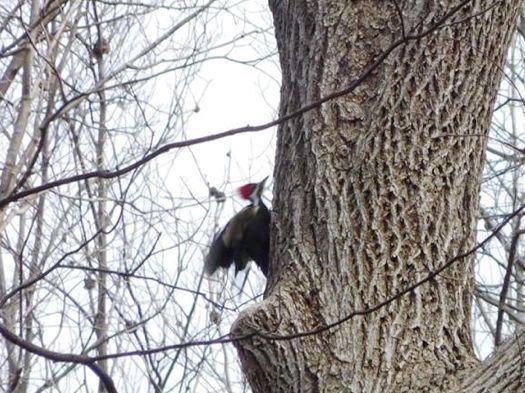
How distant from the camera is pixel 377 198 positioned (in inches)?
97.0

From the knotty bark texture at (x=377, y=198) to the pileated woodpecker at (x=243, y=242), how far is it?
430 millimetres

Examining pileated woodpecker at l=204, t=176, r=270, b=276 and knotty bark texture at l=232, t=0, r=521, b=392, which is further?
pileated woodpecker at l=204, t=176, r=270, b=276

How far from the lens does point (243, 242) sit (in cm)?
312

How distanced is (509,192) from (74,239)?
108 inches

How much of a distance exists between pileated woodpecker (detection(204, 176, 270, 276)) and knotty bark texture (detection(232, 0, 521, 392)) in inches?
16.9

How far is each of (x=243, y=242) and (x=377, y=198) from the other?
762 millimetres

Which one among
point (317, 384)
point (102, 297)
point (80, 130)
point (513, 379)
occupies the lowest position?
point (513, 379)

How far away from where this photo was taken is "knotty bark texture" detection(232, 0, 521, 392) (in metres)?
2.31

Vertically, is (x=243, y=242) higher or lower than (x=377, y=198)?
higher

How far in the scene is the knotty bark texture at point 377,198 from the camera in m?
2.31

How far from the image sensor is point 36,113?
4.43 meters

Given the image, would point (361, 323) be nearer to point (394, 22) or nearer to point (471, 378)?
point (471, 378)

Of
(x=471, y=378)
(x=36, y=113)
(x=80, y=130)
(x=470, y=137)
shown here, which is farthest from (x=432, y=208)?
(x=80, y=130)

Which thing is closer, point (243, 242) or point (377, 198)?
point (377, 198)
